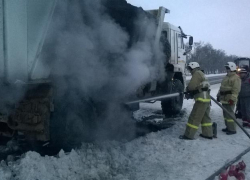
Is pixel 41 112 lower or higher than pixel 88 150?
higher

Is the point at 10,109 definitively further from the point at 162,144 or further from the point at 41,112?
the point at 162,144

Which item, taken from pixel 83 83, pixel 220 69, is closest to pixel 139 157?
pixel 83 83

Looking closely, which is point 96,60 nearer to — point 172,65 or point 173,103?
point 172,65

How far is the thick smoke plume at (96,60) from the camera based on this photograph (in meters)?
4.46

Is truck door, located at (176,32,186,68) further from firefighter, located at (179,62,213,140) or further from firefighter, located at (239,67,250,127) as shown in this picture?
firefighter, located at (179,62,213,140)

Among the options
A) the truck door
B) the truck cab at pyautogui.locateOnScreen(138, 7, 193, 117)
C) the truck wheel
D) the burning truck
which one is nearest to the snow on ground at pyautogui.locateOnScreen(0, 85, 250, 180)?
the burning truck

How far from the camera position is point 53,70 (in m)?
4.35

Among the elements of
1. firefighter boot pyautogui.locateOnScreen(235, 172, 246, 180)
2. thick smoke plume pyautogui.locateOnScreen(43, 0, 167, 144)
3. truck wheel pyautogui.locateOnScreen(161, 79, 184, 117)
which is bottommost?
firefighter boot pyautogui.locateOnScreen(235, 172, 246, 180)

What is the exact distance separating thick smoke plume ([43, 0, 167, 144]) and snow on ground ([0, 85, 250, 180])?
0.59 m

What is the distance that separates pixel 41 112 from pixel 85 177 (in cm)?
115

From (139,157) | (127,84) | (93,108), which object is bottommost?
(139,157)

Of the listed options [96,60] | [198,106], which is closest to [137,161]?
[96,60]

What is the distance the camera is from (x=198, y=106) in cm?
656

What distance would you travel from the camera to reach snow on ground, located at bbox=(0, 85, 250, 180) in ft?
13.5
